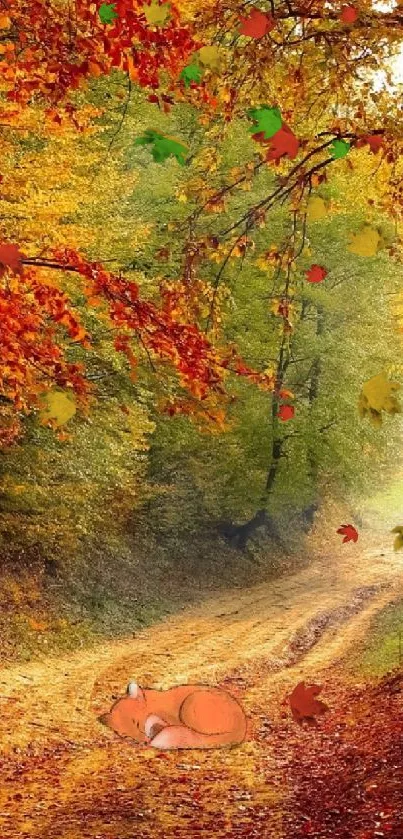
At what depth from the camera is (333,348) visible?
1670 cm

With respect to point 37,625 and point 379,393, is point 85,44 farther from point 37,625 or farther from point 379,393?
point 37,625

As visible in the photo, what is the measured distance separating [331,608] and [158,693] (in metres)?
5.75

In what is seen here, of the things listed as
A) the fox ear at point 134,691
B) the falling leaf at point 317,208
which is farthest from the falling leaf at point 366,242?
the fox ear at point 134,691

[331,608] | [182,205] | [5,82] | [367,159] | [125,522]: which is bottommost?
[331,608]

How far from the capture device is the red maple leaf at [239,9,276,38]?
14.0ft

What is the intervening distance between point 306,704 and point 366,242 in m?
7.64

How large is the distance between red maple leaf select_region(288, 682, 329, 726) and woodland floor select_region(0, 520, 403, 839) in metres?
0.13

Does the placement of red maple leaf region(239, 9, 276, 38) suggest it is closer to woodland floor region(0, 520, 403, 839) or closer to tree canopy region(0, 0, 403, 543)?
tree canopy region(0, 0, 403, 543)

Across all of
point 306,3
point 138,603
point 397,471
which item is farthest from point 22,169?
point 397,471

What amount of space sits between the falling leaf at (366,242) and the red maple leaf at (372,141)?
1.52 meters

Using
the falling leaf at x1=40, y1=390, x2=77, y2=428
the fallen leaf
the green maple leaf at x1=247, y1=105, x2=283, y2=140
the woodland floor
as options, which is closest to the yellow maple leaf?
the green maple leaf at x1=247, y1=105, x2=283, y2=140

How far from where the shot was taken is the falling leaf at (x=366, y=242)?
3.34 m

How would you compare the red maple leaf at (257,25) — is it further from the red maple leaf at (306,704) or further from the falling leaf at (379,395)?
the red maple leaf at (306,704)

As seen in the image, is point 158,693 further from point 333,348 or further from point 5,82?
point 333,348
